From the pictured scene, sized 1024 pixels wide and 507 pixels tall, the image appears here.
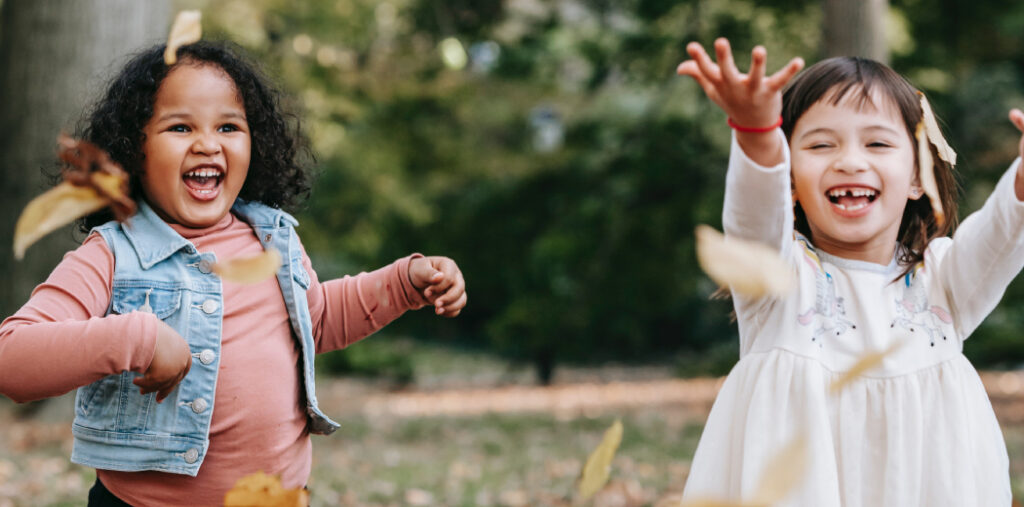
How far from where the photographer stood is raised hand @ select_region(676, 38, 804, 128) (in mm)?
1595

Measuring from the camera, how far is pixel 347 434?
24.1 feet

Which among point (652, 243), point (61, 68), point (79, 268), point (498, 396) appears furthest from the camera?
point (498, 396)

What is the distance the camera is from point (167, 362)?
1.63m

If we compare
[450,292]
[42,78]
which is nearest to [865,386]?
[450,292]

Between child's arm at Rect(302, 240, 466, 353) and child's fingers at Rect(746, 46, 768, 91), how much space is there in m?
0.75

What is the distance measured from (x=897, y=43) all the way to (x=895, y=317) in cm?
845

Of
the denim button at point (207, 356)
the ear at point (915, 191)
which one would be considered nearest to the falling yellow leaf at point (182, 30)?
the denim button at point (207, 356)

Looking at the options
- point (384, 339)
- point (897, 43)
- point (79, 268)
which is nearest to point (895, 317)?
point (79, 268)

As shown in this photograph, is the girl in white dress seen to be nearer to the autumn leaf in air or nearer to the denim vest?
the denim vest

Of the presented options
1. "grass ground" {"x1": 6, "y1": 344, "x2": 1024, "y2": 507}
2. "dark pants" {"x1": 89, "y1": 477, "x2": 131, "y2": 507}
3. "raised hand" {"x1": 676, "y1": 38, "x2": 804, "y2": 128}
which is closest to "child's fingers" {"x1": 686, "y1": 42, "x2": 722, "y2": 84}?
"raised hand" {"x1": 676, "y1": 38, "x2": 804, "y2": 128}

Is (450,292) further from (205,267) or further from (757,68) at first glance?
(757,68)

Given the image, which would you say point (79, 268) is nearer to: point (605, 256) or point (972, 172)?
point (605, 256)

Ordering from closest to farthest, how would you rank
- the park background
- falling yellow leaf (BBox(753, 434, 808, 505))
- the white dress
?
falling yellow leaf (BBox(753, 434, 808, 505)), the white dress, the park background

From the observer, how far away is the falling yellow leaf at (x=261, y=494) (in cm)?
161
